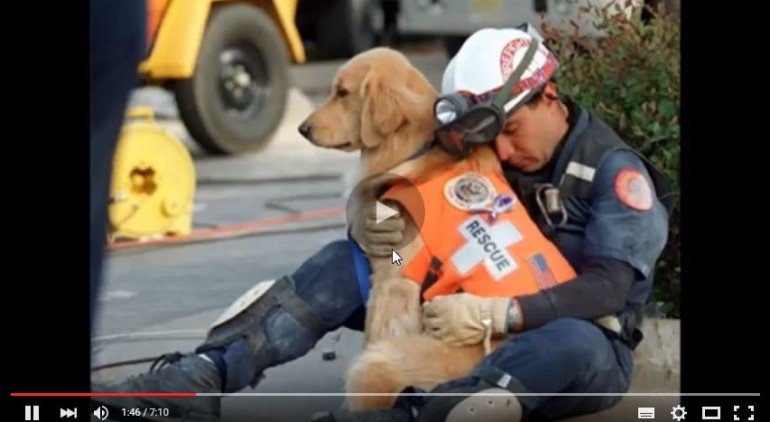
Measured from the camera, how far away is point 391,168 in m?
4.76

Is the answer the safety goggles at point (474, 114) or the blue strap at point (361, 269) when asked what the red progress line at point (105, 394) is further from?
the safety goggles at point (474, 114)

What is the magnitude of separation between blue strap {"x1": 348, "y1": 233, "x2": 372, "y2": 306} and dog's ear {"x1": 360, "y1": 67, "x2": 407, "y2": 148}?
234 millimetres

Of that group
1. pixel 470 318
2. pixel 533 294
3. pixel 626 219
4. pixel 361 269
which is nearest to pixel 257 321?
pixel 361 269

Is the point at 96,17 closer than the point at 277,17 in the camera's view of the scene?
Yes

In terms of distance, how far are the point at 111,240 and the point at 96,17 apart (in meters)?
0.71

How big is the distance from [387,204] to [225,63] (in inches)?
54.2

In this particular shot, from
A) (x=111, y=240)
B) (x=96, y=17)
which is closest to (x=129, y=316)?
(x=111, y=240)

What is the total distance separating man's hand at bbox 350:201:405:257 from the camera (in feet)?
15.5

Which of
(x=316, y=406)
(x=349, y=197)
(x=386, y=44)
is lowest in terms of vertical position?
(x=316, y=406)

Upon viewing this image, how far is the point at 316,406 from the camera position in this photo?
4.71m
